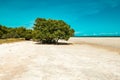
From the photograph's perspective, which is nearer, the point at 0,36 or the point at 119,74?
the point at 119,74

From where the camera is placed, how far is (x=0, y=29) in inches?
3462

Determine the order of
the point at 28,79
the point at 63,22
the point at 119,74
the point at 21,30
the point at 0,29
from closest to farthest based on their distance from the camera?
the point at 28,79
the point at 119,74
the point at 63,22
the point at 21,30
the point at 0,29

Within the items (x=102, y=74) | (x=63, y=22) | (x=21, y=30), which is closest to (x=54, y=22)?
(x=63, y=22)

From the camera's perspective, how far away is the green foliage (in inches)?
1591

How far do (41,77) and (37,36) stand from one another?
31.2 metres

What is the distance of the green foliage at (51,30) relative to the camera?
40406mm

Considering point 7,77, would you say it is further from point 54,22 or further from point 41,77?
point 54,22

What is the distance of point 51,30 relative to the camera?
4156 centimetres

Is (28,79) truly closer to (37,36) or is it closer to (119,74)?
(119,74)

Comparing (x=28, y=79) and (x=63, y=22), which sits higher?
(x=63, y=22)

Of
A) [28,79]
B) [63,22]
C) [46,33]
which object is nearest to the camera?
[28,79]

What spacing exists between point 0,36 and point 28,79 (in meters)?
78.4

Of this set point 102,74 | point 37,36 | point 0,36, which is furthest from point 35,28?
point 0,36

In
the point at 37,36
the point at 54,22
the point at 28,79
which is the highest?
the point at 54,22
